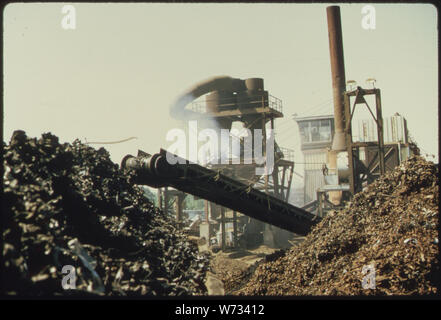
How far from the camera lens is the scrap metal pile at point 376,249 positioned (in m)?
5.29

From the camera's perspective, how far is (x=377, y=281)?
211 inches

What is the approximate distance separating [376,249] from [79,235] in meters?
5.29

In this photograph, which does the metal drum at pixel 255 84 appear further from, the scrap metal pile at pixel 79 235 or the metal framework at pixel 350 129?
the scrap metal pile at pixel 79 235

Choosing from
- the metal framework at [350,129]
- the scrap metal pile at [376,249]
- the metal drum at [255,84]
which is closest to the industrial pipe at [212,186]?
the scrap metal pile at [376,249]

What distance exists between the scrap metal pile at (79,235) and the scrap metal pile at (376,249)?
9.29ft

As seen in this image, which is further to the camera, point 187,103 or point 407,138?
point 407,138

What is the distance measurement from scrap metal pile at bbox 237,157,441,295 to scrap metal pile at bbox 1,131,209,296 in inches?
111

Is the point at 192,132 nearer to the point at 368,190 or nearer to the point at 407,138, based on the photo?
the point at 368,190

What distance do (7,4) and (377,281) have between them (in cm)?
754

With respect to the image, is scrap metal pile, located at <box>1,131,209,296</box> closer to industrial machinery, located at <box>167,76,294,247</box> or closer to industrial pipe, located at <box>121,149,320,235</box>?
industrial pipe, located at <box>121,149,320,235</box>

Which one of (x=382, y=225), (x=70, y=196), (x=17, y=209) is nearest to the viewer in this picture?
(x=17, y=209)

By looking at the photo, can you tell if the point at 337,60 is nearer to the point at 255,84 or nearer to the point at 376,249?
the point at 255,84

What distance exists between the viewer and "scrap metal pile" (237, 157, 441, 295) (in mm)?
5285

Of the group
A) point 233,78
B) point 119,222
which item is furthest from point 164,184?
point 233,78
